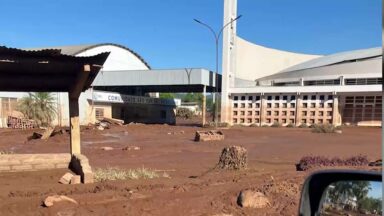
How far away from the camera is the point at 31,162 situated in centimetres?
Result: 1060

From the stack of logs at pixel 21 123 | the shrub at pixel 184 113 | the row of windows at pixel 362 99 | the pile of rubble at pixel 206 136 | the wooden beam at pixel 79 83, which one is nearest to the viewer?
the wooden beam at pixel 79 83

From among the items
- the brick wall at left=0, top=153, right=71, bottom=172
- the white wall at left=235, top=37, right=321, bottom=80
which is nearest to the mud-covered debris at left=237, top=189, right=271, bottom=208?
the brick wall at left=0, top=153, right=71, bottom=172

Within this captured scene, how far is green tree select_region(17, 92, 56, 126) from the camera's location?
133 feet

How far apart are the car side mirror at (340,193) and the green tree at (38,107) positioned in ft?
135

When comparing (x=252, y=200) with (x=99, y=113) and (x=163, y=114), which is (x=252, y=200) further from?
(x=163, y=114)

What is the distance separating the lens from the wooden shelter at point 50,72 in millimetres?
8922

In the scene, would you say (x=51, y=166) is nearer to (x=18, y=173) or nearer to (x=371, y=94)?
(x=18, y=173)

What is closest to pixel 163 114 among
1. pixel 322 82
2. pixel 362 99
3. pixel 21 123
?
pixel 322 82

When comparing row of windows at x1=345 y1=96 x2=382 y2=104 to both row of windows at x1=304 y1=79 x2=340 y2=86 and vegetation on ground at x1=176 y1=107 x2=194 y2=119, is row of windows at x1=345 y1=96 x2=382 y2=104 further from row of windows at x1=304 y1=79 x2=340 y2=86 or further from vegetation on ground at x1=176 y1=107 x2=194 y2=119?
vegetation on ground at x1=176 y1=107 x2=194 y2=119

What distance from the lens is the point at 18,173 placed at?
10164mm

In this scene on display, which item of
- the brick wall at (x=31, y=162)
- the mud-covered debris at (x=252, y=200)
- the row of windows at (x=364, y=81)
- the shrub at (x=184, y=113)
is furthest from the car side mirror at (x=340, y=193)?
the shrub at (x=184, y=113)

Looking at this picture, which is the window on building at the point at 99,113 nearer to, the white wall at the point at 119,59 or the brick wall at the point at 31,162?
the white wall at the point at 119,59

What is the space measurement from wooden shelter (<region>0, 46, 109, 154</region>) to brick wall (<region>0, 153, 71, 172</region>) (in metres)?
0.41

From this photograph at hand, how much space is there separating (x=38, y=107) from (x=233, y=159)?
1287 inches
